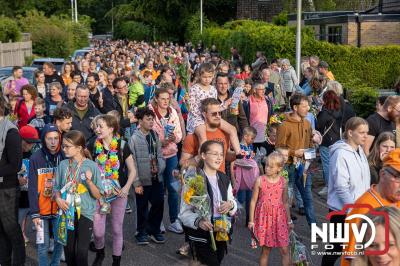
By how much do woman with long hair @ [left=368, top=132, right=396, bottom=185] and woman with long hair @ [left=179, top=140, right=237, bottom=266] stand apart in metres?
1.56

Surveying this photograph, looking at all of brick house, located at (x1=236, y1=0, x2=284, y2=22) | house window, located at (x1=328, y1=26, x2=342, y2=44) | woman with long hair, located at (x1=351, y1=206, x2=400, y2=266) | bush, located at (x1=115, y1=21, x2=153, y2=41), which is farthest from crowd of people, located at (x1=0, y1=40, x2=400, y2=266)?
bush, located at (x1=115, y1=21, x2=153, y2=41)

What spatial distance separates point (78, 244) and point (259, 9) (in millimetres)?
53402

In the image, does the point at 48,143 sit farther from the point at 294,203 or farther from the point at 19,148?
the point at 294,203

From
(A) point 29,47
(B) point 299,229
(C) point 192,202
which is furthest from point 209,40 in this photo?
(C) point 192,202

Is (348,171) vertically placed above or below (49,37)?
below

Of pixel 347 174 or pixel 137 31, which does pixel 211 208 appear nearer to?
pixel 347 174

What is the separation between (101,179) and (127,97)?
5051mm

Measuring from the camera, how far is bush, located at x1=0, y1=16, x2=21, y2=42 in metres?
42.1

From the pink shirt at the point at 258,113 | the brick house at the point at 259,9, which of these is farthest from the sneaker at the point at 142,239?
the brick house at the point at 259,9

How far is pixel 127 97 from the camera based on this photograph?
1145cm

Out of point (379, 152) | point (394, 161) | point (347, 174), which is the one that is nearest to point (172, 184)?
point (379, 152)

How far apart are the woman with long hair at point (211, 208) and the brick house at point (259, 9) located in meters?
50.5

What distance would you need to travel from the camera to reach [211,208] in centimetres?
571

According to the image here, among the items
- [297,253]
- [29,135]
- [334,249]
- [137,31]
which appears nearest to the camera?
[334,249]
